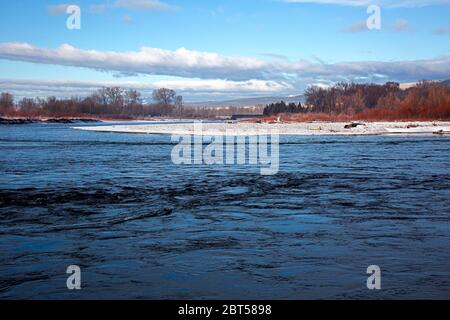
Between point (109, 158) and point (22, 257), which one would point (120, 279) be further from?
point (109, 158)

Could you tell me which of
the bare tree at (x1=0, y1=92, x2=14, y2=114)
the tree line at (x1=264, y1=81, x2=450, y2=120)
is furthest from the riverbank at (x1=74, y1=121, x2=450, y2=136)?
the bare tree at (x1=0, y1=92, x2=14, y2=114)

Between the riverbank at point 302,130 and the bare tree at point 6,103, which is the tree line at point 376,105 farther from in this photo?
the bare tree at point 6,103

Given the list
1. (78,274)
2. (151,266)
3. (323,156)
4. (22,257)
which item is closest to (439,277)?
(151,266)

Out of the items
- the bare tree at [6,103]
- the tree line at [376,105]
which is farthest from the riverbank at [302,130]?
the bare tree at [6,103]

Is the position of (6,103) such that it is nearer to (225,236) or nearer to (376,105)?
(376,105)

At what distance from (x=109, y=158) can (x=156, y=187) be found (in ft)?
33.9

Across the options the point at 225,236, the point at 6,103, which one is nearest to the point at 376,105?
the point at 6,103

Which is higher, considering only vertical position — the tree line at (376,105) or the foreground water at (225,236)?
the tree line at (376,105)

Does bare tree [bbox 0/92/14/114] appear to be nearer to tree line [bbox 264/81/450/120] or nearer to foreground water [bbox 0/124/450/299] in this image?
tree line [bbox 264/81/450/120]

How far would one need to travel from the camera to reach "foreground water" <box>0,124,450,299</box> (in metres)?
6.09

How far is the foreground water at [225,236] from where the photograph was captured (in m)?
6.09

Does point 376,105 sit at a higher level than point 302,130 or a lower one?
higher

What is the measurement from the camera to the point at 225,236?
28.1ft

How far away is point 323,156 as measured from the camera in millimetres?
24875
